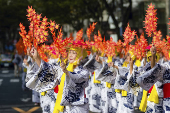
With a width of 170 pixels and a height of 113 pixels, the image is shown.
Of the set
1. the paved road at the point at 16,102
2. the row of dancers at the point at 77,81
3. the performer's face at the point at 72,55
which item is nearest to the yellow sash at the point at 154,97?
the row of dancers at the point at 77,81

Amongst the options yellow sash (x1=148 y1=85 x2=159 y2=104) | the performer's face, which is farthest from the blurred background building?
the performer's face

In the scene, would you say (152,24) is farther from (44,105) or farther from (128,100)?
(44,105)

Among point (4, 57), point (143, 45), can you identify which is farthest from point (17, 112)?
point (4, 57)

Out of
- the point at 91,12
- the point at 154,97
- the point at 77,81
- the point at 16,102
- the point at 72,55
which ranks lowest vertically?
the point at 16,102

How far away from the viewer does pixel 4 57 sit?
30.3m

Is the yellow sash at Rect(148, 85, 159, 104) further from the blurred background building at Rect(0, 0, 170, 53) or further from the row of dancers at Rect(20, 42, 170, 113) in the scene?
the blurred background building at Rect(0, 0, 170, 53)

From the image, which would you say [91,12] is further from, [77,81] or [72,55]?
[77,81]

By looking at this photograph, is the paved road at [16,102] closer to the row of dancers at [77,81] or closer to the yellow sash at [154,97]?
the row of dancers at [77,81]

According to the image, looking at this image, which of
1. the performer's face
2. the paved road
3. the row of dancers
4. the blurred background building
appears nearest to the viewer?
the row of dancers

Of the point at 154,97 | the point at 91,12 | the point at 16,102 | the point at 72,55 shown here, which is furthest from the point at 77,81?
the point at 91,12

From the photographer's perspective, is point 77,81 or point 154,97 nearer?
point 77,81

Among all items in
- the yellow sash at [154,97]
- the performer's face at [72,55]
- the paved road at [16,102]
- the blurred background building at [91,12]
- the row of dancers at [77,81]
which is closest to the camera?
the row of dancers at [77,81]

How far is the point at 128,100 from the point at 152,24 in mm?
2875

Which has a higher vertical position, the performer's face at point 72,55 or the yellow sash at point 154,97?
the performer's face at point 72,55
